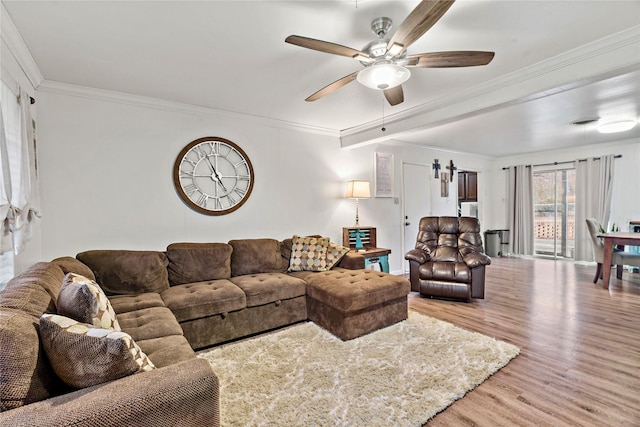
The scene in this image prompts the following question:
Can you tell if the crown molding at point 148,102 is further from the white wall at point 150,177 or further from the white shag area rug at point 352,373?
the white shag area rug at point 352,373

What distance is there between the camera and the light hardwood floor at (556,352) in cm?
174

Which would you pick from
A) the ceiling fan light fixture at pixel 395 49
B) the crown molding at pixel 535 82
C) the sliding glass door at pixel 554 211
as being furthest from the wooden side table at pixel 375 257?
the sliding glass door at pixel 554 211

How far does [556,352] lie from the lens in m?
2.44

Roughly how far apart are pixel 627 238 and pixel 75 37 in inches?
252

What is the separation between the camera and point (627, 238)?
13.4 ft

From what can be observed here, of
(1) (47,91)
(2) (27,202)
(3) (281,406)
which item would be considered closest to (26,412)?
(3) (281,406)

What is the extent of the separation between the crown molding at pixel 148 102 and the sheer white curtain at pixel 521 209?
18.2 feet

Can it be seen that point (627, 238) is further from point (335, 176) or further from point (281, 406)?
point (281, 406)

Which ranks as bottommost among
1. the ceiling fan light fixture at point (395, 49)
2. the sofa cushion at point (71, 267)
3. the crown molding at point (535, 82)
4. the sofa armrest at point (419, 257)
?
the sofa armrest at point (419, 257)

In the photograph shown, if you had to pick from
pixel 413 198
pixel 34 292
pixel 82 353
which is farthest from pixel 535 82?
pixel 34 292

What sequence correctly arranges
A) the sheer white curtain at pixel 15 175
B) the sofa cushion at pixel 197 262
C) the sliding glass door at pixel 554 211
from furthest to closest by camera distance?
1. the sliding glass door at pixel 554 211
2. the sofa cushion at pixel 197 262
3. the sheer white curtain at pixel 15 175

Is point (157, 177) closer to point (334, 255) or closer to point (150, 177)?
point (150, 177)

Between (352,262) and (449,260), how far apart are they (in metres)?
1.38

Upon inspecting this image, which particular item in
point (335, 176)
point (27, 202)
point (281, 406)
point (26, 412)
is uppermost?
point (335, 176)
